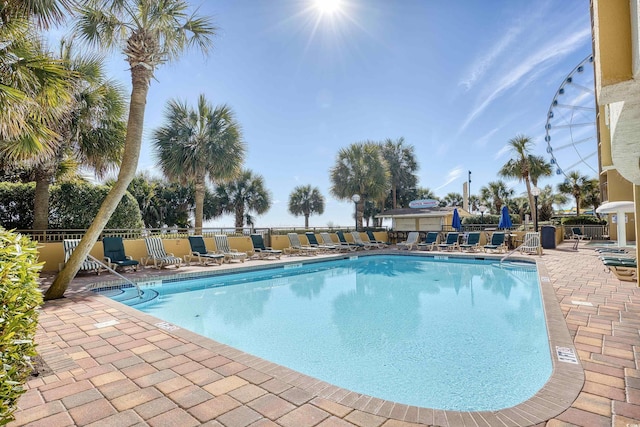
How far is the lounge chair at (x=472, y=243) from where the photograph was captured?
50.8ft

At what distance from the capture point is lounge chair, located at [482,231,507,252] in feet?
47.7

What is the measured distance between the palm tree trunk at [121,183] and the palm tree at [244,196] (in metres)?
16.4

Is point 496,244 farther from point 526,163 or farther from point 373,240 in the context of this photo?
point 526,163

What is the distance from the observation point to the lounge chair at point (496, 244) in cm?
1453

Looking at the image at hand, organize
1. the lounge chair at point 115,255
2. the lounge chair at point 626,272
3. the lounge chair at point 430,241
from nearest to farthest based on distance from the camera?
the lounge chair at point 626,272 < the lounge chair at point 115,255 < the lounge chair at point 430,241

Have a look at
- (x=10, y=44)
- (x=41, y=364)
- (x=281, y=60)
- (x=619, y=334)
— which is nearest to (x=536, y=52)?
(x=281, y=60)

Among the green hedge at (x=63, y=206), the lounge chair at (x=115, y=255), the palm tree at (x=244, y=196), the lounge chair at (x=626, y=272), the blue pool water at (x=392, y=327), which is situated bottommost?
the blue pool water at (x=392, y=327)

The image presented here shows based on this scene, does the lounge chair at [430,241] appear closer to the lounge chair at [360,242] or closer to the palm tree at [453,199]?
the lounge chair at [360,242]

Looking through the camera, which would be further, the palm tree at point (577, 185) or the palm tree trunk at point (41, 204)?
the palm tree at point (577, 185)

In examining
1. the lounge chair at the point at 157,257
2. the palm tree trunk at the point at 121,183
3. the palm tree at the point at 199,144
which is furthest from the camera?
the palm tree at the point at 199,144

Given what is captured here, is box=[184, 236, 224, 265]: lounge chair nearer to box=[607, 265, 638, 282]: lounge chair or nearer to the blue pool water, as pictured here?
the blue pool water

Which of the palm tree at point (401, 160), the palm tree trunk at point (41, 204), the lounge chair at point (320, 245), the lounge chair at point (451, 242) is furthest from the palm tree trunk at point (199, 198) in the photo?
the palm tree at point (401, 160)

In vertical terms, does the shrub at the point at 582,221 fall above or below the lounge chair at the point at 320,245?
above

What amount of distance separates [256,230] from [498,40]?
43.9 feet
